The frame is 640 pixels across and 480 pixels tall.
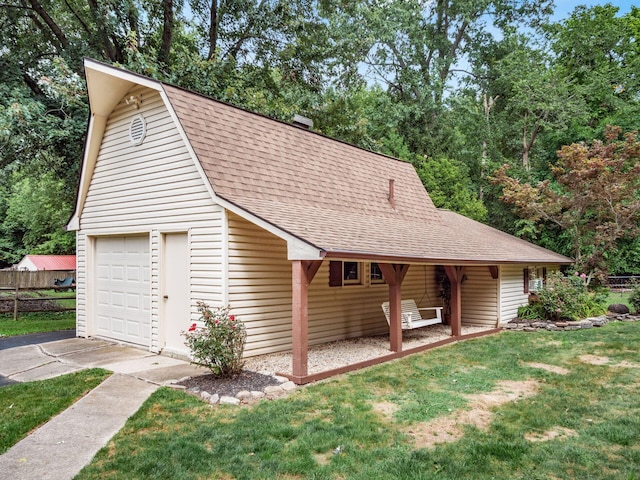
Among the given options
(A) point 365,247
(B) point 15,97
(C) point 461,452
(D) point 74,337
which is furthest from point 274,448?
(B) point 15,97

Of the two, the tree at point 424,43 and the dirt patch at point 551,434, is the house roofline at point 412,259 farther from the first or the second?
the tree at point 424,43

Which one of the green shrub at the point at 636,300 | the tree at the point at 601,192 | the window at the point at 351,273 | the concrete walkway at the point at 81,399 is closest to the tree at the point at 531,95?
the tree at the point at 601,192

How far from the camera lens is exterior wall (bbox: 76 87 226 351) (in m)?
7.33

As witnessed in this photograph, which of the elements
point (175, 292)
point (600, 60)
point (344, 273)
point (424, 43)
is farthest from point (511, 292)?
point (600, 60)

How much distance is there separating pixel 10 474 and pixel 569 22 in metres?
31.4

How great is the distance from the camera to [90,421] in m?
4.69

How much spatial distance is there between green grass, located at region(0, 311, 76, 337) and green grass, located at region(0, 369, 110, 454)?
212 inches

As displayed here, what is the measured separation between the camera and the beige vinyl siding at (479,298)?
12014 mm

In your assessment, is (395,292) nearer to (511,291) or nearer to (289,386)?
(289,386)

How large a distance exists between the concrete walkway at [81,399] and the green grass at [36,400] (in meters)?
0.12

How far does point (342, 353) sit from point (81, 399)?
14.1ft

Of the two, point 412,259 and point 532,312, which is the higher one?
point 412,259

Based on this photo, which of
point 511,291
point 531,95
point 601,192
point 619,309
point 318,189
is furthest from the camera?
point 531,95

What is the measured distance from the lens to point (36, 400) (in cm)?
535
